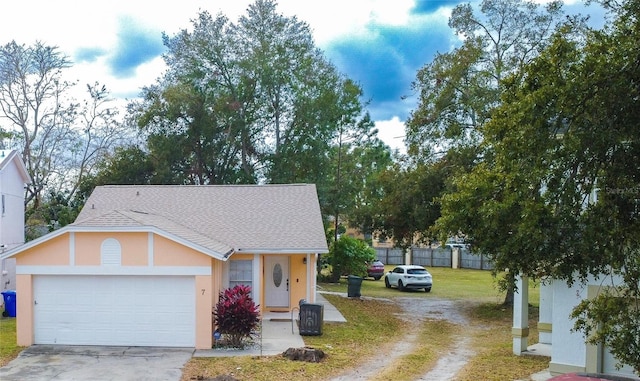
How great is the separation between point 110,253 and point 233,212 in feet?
22.7

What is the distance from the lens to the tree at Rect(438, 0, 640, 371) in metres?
8.53

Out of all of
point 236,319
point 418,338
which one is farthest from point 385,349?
point 236,319

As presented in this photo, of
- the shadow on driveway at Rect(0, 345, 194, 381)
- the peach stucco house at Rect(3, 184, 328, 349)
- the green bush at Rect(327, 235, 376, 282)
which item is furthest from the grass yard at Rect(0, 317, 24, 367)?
the green bush at Rect(327, 235, 376, 282)

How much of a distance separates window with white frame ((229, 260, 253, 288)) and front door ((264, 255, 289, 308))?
1239mm

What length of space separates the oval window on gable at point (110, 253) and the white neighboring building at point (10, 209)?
7.45 meters

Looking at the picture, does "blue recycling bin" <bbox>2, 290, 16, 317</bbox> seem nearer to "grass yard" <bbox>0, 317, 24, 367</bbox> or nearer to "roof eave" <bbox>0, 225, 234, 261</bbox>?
"grass yard" <bbox>0, 317, 24, 367</bbox>

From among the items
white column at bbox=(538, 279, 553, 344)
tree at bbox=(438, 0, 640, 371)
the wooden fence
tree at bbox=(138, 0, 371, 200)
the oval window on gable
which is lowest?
the wooden fence

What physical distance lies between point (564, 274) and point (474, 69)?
14.7 m

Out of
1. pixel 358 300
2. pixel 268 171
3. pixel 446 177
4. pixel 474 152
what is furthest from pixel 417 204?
pixel 268 171

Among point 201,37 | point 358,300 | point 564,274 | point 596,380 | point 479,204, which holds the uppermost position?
point 201,37

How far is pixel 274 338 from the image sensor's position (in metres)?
16.1

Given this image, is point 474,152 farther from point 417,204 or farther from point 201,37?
point 201,37

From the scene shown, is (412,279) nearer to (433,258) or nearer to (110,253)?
(433,258)

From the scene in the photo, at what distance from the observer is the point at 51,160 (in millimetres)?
34562
